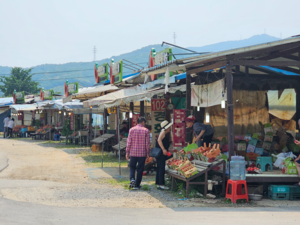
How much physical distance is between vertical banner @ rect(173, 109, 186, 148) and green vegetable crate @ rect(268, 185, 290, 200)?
3242 mm

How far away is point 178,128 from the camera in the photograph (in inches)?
436

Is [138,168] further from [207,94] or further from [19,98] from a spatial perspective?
[19,98]

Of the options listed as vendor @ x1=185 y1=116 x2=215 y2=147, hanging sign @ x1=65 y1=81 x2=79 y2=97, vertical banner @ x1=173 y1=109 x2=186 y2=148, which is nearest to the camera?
vendor @ x1=185 y1=116 x2=215 y2=147

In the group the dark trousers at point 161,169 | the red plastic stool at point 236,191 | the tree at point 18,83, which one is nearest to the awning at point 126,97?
the dark trousers at point 161,169

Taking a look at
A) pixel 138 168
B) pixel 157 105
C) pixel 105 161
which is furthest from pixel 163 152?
pixel 105 161

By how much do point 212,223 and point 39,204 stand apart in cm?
378

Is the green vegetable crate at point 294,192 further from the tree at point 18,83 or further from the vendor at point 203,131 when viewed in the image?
the tree at point 18,83

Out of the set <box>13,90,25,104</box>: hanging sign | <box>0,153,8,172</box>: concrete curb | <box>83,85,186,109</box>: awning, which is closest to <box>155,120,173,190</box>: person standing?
<box>83,85,186,109</box>: awning

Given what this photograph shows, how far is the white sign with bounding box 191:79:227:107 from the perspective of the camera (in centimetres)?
1020

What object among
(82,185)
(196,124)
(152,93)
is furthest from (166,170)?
(152,93)

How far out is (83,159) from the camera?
17.1m

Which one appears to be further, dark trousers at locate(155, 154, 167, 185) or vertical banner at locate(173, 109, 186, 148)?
vertical banner at locate(173, 109, 186, 148)

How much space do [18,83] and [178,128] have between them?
188ft

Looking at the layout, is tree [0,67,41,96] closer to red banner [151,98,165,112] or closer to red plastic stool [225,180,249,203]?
red banner [151,98,165,112]
